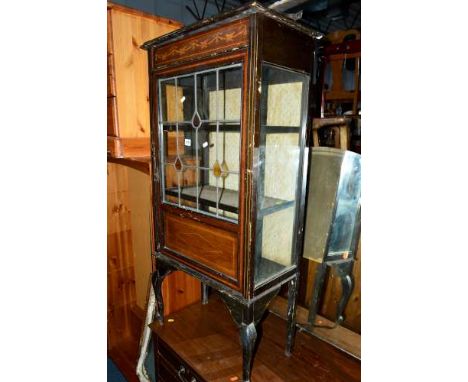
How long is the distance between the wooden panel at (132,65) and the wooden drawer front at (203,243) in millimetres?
695

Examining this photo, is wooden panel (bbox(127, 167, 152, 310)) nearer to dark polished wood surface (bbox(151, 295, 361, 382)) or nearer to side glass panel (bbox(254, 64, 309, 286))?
dark polished wood surface (bbox(151, 295, 361, 382))

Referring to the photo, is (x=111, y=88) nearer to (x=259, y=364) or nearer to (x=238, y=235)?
(x=238, y=235)

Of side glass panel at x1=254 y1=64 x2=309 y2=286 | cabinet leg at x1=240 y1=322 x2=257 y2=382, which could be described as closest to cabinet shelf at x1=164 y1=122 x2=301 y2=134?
side glass panel at x1=254 y1=64 x2=309 y2=286

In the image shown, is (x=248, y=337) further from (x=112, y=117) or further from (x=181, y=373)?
(x=112, y=117)

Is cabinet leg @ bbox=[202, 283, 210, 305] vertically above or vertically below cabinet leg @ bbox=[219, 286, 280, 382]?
below

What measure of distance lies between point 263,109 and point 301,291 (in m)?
1.56

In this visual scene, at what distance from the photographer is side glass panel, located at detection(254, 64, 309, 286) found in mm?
1236

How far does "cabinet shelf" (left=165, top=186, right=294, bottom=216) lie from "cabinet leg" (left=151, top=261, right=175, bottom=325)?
405 millimetres

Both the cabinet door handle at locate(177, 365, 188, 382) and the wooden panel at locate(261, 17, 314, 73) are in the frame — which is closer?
the wooden panel at locate(261, 17, 314, 73)

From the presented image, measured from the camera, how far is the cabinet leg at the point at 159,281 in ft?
5.36

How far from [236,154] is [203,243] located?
529 millimetres

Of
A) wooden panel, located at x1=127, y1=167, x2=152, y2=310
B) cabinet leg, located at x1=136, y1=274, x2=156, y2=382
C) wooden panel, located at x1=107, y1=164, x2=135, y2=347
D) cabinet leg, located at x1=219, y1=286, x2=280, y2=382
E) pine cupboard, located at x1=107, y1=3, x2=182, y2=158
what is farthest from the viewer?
wooden panel, located at x1=107, y1=164, x2=135, y2=347

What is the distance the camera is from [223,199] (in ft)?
4.89

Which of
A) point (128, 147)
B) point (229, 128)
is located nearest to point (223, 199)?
point (229, 128)
